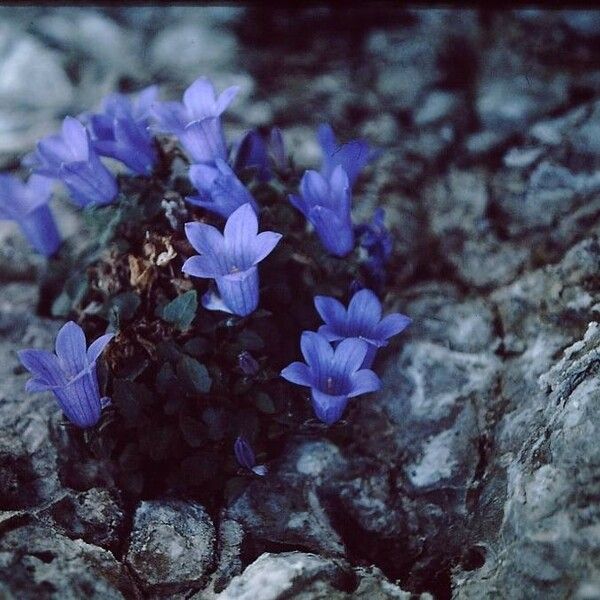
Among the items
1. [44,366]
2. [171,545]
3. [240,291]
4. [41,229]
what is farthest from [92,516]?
[41,229]

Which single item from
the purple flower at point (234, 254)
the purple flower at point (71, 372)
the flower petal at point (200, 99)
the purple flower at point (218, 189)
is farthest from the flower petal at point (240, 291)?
the flower petal at point (200, 99)

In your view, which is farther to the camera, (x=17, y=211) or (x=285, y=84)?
(x=285, y=84)

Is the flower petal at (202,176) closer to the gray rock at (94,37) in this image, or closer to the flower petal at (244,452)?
the flower petal at (244,452)

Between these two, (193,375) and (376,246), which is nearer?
(193,375)

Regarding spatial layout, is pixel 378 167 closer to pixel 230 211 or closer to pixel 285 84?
pixel 285 84

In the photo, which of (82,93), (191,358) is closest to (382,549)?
(191,358)

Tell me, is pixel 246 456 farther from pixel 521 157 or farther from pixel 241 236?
pixel 521 157

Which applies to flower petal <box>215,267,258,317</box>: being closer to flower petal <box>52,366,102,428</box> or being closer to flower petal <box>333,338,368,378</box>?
flower petal <box>333,338,368,378</box>
